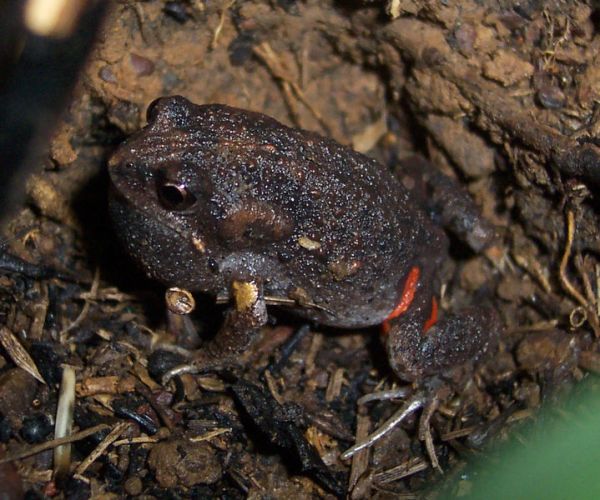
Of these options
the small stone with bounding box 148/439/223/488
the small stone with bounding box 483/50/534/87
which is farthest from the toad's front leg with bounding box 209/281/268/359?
the small stone with bounding box 483/50/534/87

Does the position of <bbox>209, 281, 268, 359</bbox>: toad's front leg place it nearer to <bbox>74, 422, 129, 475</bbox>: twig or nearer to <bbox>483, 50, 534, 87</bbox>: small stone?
<bbox>74, 422, 129, 475</bbox>: twig

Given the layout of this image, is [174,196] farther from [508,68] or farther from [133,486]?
[508,68]

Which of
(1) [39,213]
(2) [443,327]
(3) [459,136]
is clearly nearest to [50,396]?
(1) [39,213]

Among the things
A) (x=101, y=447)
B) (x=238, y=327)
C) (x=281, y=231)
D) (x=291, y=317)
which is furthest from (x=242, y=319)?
(x=101, y=447)

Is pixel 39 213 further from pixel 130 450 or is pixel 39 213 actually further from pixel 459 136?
pixel 459 136

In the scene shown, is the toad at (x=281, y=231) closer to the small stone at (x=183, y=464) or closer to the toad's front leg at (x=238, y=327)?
the toad's front leg at (x=238, y=327)
